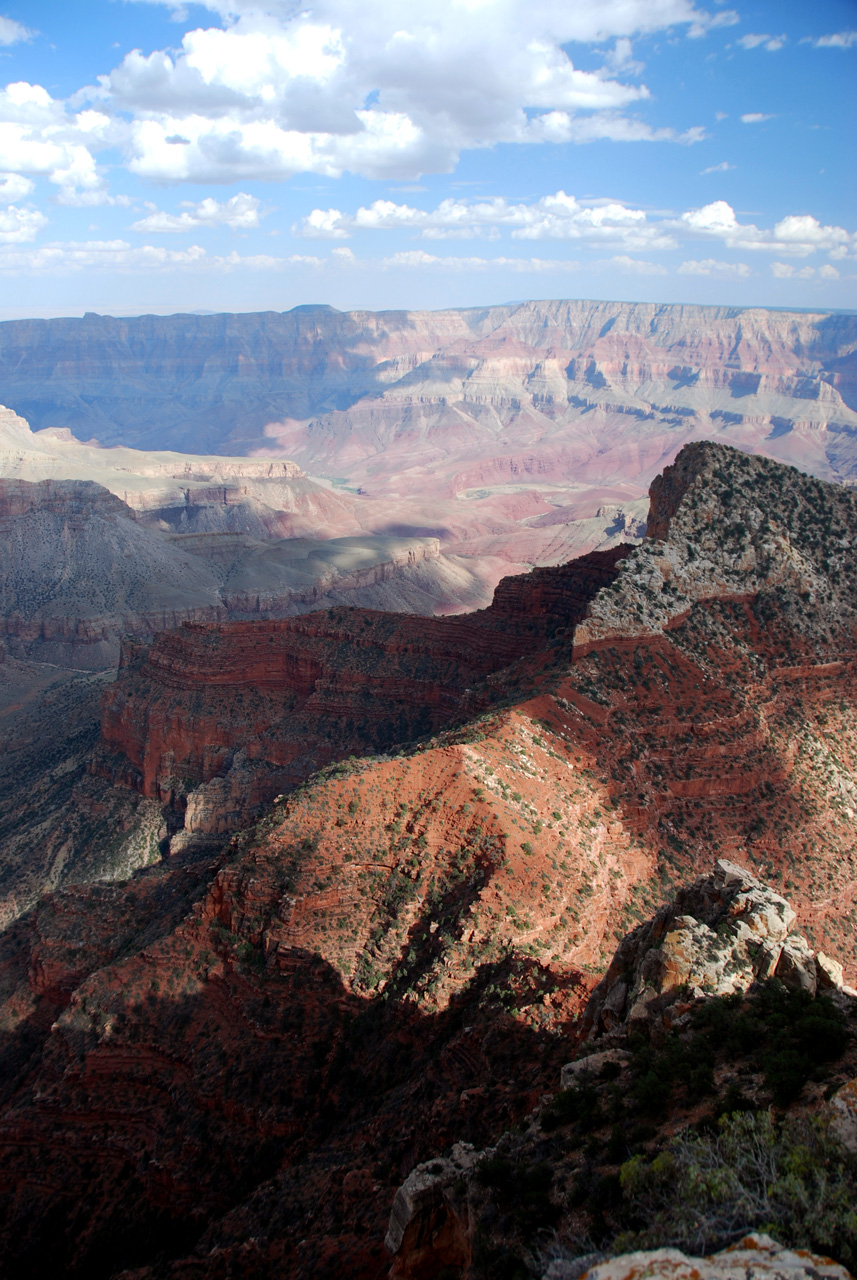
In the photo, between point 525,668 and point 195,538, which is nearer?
point 525,668

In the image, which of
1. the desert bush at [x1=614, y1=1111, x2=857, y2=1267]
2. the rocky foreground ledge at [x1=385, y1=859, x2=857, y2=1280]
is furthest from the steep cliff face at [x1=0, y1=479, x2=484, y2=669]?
the desert bush at [x1=614, y1=1111, x2=857, y2=1267]

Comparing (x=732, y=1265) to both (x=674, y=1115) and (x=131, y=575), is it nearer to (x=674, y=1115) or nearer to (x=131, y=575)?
(x=674, y=1115)

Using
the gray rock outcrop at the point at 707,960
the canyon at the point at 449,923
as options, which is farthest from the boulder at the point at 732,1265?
the gray rock outcrop at the point at 707,960

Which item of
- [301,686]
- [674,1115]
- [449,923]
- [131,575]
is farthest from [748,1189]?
[131,575]

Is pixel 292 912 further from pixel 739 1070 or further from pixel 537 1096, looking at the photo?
pixel 739 1070

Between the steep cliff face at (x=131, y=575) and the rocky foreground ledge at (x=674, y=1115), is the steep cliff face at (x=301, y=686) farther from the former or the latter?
the steep cliff face at (x=131, y=575)

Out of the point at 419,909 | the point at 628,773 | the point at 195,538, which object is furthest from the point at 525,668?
the point at 195,538

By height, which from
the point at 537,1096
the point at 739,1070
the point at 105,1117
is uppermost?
the point at 739,1070
